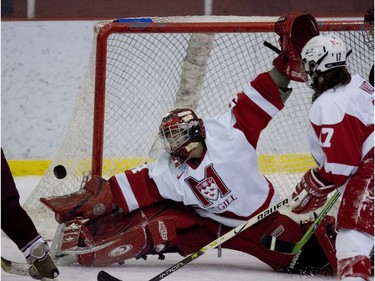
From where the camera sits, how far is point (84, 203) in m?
3.52

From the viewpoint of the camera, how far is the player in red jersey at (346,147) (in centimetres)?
270

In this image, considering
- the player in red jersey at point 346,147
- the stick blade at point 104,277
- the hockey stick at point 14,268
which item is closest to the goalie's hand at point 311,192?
the player in red jersey at point 346,147

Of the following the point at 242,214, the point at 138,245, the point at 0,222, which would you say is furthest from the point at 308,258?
the point at 0,222

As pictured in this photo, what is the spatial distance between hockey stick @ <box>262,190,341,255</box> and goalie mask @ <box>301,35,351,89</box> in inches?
19.8

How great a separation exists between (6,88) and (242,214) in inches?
97.7

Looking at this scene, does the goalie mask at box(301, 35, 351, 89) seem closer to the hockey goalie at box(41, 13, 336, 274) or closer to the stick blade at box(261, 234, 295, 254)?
the hockey goalie at box(41, 13, 336, 274)

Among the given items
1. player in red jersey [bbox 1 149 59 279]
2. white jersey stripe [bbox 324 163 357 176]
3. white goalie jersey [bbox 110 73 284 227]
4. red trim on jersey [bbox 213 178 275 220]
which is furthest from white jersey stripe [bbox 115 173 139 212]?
white jersey stripe [bbox 324 163 357 176]

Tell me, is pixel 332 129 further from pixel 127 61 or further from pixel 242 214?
pixel 127 61

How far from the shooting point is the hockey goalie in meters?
3.42

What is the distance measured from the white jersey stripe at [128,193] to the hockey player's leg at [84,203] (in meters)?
0.05

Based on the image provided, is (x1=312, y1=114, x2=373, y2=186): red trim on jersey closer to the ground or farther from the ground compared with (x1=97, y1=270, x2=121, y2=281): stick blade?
farther from the ground

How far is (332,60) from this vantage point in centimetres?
286

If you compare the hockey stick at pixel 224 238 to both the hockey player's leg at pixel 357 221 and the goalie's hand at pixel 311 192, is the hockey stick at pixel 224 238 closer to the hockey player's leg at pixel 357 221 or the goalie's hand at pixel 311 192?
the goalie's hand at pixel 311 192

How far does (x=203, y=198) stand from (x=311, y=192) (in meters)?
0.59
